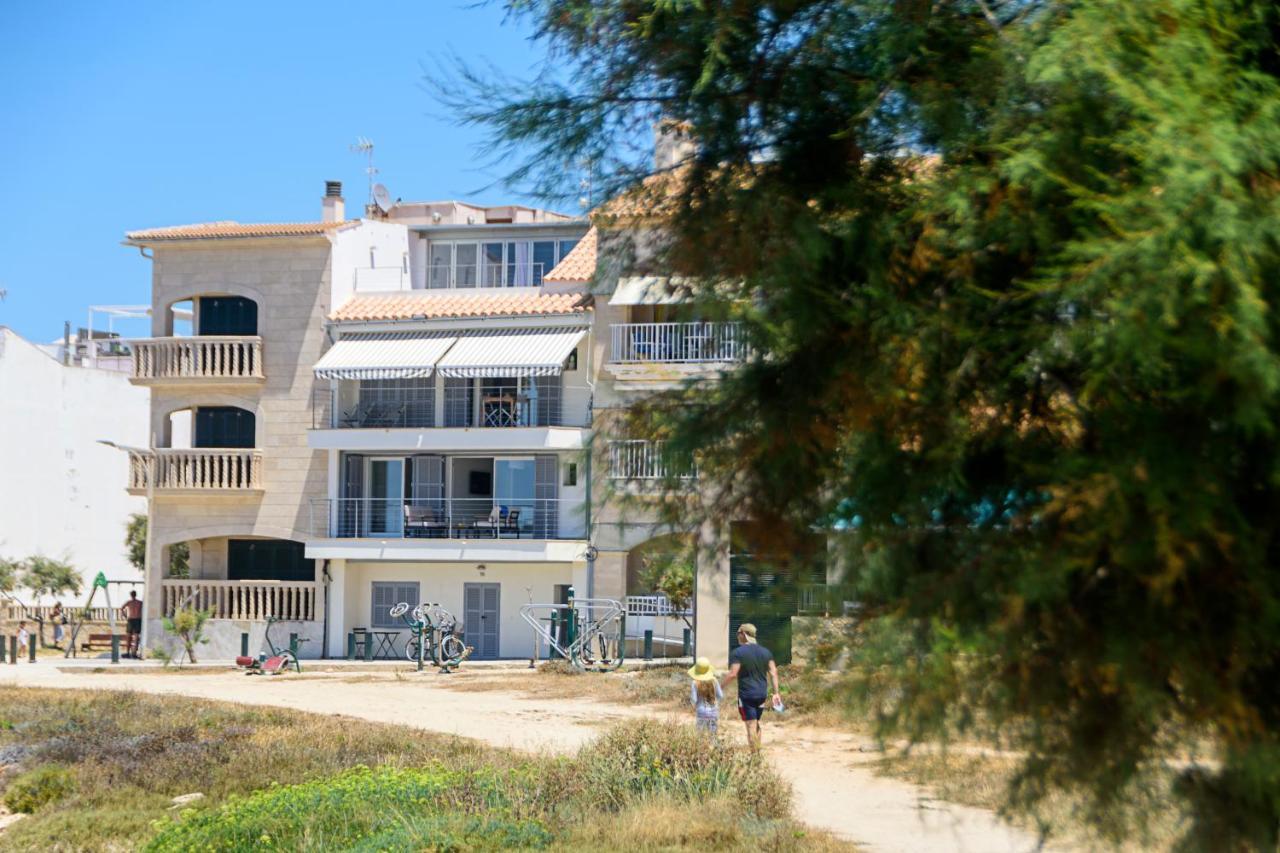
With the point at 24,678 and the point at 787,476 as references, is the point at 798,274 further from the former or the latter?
the point at 24,678

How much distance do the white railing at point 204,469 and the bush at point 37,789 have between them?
25685 mm

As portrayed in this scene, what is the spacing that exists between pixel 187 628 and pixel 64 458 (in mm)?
20759

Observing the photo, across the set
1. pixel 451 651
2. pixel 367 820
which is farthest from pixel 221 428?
pixel 367 820

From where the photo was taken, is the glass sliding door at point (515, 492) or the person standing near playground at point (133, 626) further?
the person standing near playground at point (133, 626)

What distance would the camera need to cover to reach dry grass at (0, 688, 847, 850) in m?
12.1

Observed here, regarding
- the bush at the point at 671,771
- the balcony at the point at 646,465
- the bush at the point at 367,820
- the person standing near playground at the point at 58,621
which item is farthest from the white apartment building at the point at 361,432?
the balcony at the point at 646,465

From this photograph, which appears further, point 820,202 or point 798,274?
point 820,202

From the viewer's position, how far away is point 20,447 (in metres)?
53.9

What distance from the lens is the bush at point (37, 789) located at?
15.9 metres

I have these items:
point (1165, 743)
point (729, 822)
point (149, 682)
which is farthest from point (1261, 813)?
point (149, 682)

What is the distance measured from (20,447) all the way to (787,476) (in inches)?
2080

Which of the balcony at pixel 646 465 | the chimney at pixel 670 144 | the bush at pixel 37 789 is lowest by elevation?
the bush at pixel 37 789

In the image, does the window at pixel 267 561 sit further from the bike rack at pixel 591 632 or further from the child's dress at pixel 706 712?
the child's dress at pixel 706 712

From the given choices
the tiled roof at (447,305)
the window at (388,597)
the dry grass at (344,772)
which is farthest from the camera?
the window at (388,597)
